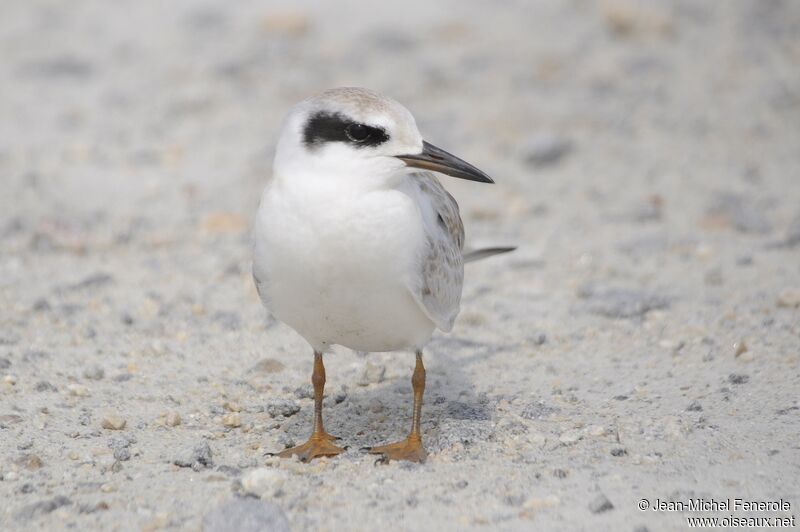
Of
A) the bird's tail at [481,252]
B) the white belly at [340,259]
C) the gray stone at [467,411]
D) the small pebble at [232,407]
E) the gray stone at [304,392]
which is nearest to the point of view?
the white belly at [340,259]

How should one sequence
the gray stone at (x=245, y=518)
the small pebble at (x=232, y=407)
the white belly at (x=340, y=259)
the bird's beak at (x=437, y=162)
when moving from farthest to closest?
the small pebble at (x=232, y=407), the bird's beak at (x=437, y=162), the white belly at (x=340, y=259), the gray stone at (x=245, y=518)

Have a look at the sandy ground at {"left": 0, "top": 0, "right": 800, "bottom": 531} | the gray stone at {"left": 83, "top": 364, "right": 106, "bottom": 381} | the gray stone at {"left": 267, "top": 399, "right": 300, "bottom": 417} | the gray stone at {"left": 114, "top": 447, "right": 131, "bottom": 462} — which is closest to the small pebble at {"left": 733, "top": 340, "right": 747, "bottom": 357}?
the sandy ground at {"left": 0, "top": 0, "right": 800, "bottom": 531}

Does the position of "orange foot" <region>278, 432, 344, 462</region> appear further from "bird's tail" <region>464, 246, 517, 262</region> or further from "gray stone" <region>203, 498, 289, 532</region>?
"bird's tail" <region>464, 246, 517, 262</region>

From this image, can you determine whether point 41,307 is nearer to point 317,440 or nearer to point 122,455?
point 122,455

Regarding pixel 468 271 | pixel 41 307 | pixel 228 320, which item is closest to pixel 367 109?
pixel 228 320

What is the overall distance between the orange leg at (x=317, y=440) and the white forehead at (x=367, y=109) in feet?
3.89

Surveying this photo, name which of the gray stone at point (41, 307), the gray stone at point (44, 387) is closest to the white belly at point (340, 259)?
the gray stone at point (44, 387)

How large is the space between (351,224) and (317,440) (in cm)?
108

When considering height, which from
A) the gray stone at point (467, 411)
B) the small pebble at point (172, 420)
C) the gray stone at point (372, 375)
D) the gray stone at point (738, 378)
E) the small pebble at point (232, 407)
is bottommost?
the small pebble at point (172, 420)

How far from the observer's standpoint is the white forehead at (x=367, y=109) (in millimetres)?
4188

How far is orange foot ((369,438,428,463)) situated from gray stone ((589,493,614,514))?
0.82 m

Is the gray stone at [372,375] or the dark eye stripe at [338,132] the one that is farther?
the gray stone at [372,375]

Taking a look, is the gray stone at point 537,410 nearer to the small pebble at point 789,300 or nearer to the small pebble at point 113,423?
the small pebble at point 113,423

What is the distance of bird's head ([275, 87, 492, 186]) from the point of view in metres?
4.18
